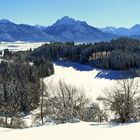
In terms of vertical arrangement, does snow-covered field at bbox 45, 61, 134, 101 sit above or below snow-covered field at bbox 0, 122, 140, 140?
below

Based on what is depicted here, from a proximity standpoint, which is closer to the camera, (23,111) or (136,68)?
(23,111)

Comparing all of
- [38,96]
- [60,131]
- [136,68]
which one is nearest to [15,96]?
[38,96]

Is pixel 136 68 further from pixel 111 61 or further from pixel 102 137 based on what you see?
pixel 102 137

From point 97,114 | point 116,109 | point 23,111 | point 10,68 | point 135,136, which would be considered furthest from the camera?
point 10,68

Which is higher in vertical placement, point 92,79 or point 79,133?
point 79,133

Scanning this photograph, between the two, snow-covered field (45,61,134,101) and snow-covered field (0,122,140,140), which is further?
snow-covered field (45,61,134,101)

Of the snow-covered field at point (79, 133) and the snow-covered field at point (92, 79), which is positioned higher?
the snow-covered field at point (79, 133)

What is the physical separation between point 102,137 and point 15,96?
3328 inches

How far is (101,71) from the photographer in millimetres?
193375

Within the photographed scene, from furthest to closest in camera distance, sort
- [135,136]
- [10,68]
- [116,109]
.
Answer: [10,68], [116,109], [135,136]

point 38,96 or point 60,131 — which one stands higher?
point 60,131

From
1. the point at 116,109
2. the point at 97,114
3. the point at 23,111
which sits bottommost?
the point at 23,111

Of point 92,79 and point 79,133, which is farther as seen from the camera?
point 92,79

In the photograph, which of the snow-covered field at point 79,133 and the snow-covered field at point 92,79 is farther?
the snow-covered field at point 92,79
